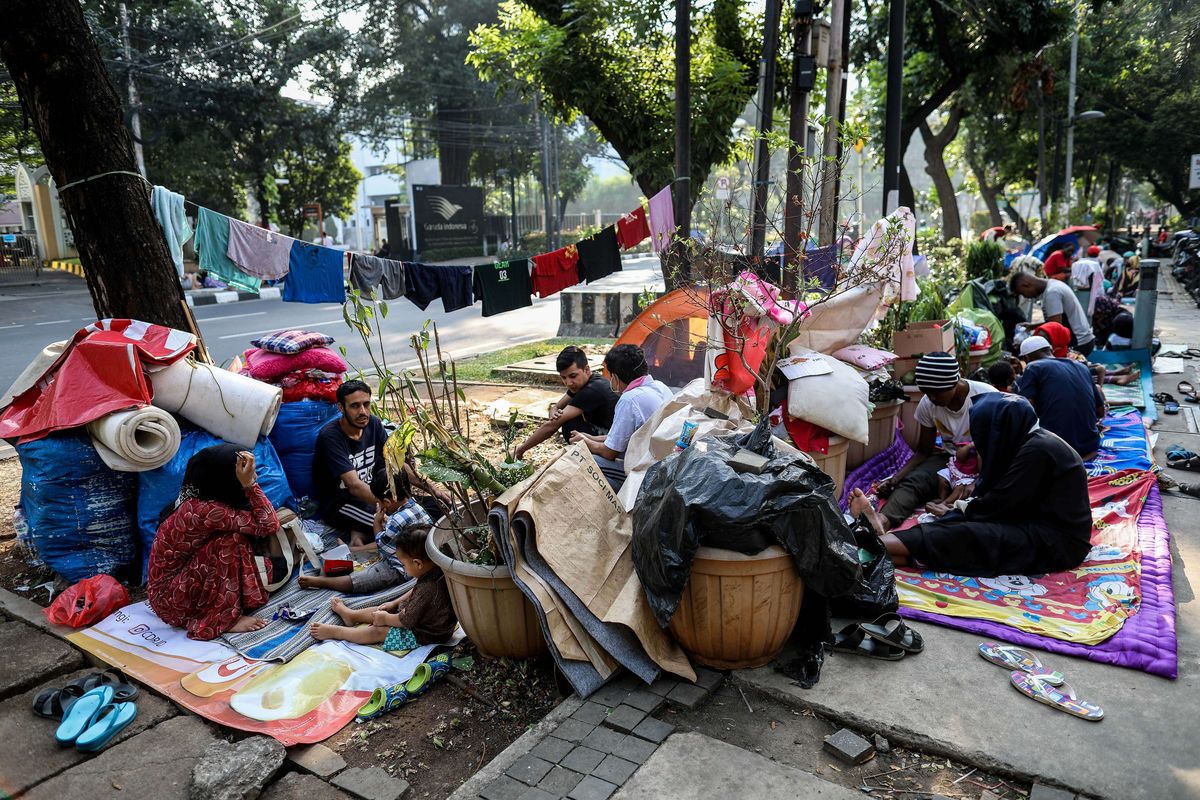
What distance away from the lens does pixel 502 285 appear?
24.3 ft

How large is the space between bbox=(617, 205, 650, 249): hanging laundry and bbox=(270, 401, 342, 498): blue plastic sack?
3655 millimetres

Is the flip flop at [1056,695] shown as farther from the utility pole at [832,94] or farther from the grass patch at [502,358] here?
the grass patch at [502,358]

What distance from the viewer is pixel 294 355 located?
18.4 feet

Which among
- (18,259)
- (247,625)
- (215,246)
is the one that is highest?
(18,259)

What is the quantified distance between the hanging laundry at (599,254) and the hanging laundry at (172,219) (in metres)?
3.43

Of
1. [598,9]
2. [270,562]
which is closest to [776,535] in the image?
[270,562]

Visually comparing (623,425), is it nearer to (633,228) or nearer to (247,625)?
(247,625)

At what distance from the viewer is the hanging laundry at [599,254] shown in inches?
307

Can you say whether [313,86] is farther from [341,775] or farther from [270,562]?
[341,775]

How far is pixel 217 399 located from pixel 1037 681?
175 inches

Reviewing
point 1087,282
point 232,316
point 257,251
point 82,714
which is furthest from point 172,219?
point 232,316

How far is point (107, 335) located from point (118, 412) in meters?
0.62

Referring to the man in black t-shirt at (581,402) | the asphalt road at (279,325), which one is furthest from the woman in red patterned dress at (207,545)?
the asphalt road at (279,325)

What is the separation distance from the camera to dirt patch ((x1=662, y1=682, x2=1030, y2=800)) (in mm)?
2705
